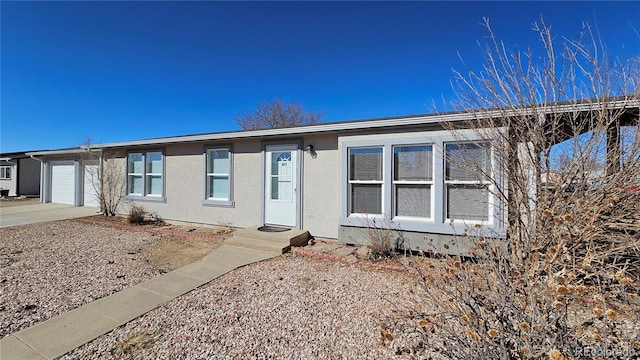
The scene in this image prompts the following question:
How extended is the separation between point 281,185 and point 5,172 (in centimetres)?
2540

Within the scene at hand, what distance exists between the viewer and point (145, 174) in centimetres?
1003

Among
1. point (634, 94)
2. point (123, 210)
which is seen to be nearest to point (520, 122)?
point (634, 94)

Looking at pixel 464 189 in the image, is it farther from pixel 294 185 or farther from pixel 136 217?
pixel 136 217

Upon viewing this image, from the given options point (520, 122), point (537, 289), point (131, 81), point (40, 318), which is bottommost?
point (40, 318)

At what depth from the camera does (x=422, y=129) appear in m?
5.58

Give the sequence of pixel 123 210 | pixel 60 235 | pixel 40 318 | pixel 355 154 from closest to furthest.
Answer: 1. pixel 40 318
2. pixel 355 154
3. pixel 60 235
4. pixel 123 210

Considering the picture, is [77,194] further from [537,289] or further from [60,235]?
[537,289]

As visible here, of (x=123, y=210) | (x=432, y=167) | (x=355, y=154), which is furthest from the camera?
(x=123, y=210)

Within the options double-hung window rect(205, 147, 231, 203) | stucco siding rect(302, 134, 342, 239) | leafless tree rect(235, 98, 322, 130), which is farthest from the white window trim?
leafless tree rect(235, 98, 322, 130)

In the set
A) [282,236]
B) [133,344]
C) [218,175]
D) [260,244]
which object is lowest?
[133,344]

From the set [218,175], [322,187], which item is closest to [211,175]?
[218,175]

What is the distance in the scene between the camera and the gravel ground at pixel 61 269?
348cm

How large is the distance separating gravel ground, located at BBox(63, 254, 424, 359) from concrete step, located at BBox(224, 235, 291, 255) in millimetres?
1257

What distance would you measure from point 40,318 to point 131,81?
13.1 meters
